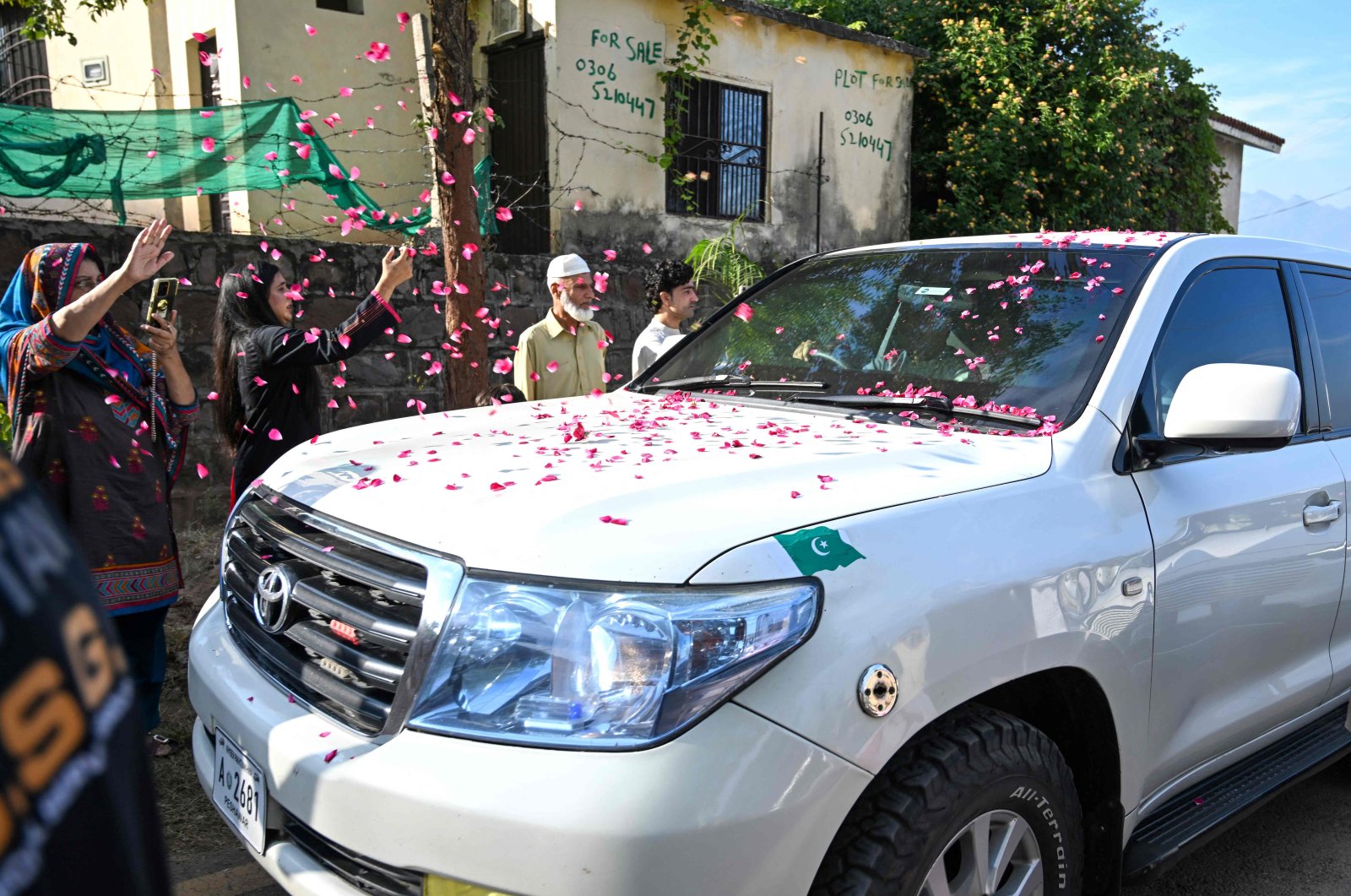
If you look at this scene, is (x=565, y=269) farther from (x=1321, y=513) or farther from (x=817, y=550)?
(x=817, y=550)

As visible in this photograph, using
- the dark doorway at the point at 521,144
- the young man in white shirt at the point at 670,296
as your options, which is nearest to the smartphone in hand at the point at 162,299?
the young man in white shirt at the point at 670,296

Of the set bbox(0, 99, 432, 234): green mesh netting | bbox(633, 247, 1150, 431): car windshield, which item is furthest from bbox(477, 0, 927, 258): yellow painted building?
bbox(633, 247, 1150, 431): car windshield

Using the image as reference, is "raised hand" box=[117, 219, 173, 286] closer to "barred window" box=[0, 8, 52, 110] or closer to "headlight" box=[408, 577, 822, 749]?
"headlight" box=[408, 577, 822, 749]

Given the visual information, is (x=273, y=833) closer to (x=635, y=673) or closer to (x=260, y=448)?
(x=635, y=673)

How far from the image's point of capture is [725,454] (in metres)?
2.34

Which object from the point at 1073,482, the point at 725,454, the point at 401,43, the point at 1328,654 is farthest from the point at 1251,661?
the point at 401,43

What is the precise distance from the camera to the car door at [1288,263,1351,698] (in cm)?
309

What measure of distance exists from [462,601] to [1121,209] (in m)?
13.3

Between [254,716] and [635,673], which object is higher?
[635,673]

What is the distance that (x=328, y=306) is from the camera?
23.5 ft

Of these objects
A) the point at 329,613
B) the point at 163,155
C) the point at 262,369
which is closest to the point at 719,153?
the point at 163,155

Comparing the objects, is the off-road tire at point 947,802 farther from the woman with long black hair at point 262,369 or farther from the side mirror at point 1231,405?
the woman with long black hair at point 262,369

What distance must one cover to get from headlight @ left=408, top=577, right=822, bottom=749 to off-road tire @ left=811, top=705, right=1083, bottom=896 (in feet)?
1.23

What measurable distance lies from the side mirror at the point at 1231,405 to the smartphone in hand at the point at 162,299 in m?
3.25
